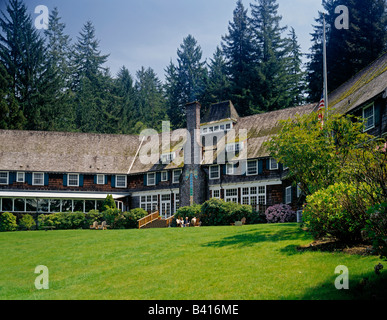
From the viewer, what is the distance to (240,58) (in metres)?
55.6

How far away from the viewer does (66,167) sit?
129 ft

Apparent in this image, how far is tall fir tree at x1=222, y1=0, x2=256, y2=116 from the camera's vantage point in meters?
51.0

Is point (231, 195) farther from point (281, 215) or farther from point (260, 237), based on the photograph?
point (260, 237)

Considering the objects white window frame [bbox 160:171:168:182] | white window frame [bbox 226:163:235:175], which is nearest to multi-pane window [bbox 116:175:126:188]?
white window frame [bbox 160:171:168:182]

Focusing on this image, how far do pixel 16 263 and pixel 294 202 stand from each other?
19.3 m

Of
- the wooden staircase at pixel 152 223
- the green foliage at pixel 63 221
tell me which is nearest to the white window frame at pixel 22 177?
the green foliage at pixel 63 221

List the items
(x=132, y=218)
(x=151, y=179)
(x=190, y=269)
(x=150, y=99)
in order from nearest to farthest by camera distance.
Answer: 1. (x=190, y=269)
2. (x=132, y=218)
3. (x=151, y=179)
4. (x=150, y=99)

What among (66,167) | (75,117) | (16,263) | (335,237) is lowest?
(16,263)

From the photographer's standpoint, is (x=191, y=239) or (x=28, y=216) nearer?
(x=191, y=239)

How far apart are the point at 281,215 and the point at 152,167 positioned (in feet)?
47.4

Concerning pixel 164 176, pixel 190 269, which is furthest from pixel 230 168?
pixel 190 269

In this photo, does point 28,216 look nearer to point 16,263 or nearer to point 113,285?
point 16,263

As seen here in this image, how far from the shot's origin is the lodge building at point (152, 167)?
113 ft
